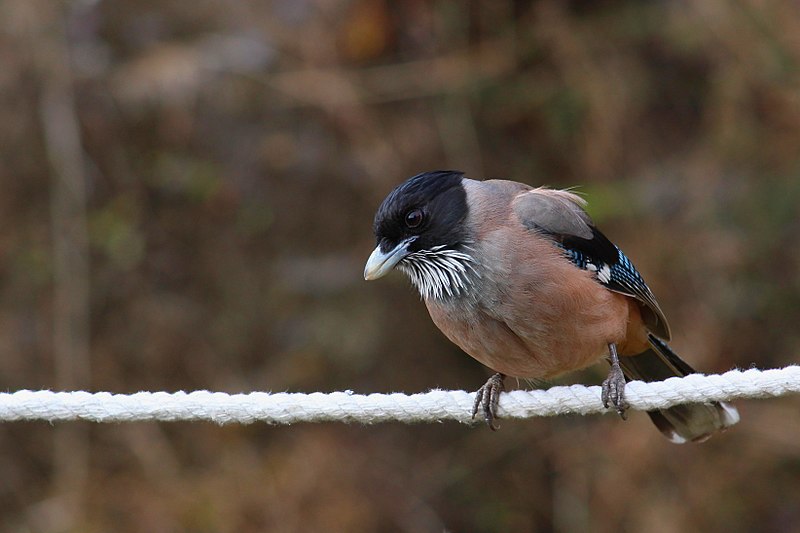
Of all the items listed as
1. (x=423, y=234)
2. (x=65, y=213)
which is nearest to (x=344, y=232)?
(x=65, y=213)

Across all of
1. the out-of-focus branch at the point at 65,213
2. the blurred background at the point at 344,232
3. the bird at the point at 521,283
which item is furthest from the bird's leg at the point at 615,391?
the out-of-focus branch at the point at 65,213

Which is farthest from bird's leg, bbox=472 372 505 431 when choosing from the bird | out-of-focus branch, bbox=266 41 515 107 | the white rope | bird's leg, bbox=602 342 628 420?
out-of-focus branch, bbox=266 41 515 107

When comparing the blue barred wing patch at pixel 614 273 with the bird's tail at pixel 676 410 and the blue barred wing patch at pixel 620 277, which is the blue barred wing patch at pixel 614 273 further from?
the bird's tail at pixel 676 410

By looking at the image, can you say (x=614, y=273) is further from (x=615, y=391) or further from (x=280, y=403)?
(x=280, y=403)

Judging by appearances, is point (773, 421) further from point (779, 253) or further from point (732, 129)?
point (732, 129)

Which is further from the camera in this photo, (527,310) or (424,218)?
(424,218)

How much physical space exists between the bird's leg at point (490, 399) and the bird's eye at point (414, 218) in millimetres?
858

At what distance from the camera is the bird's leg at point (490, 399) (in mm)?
4746

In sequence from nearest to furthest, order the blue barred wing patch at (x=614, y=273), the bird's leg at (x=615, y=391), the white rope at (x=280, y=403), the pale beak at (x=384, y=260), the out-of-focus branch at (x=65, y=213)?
the white rope at (x=280, y=403)
the bird's leg at (x=615, y=391)
the pale beak at (x=384, y=260)
the blue barred wing patch at (x=614, y=273)
the out-of-focus branch at (x=65, y=213)

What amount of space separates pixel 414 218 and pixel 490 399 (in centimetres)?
95

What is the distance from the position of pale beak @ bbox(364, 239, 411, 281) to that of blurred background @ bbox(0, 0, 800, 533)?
3453mm

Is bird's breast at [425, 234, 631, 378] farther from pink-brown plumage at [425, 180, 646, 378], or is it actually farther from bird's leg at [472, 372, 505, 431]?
bird's leg at [472, 372, 505, 431]

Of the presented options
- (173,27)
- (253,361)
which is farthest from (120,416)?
(173,27)

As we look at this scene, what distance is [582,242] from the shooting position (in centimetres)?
481
